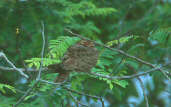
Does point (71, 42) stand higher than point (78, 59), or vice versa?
point (71, 42)

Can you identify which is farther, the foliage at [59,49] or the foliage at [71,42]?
the foliage at [71,42]

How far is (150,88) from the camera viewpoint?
15.0 ft

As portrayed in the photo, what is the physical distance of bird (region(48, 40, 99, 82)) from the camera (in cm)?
175

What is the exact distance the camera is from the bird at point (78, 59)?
175 centimetres

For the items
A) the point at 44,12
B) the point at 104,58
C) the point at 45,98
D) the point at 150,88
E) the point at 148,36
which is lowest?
the point at 150,88

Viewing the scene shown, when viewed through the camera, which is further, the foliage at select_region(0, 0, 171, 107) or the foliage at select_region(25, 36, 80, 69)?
the foliage at select_region(0, 0, 171, 107)

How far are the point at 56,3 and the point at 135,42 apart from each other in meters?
0.89

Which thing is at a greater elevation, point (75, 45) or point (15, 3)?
point (15, 3)

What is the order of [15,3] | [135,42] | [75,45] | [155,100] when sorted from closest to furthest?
[75,45] < [135,42] < [15,3] < [155,100]

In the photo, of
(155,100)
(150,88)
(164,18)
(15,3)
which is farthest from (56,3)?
(155,100)

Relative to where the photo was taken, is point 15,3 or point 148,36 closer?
point 148,36

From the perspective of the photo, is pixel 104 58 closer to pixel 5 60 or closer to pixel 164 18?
pixel 5 60

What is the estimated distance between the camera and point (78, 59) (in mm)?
1768

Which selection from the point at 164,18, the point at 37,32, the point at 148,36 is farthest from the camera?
the point at 164,18
